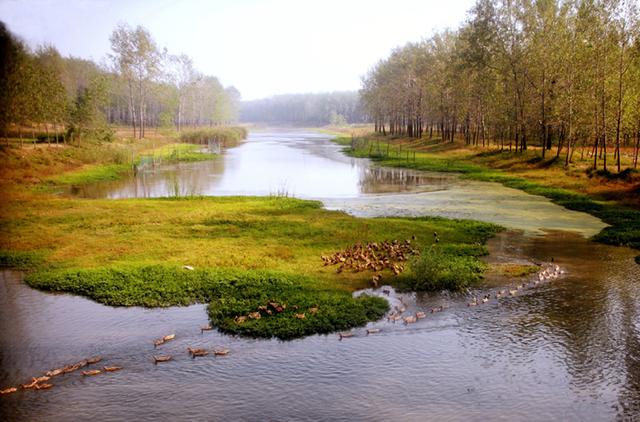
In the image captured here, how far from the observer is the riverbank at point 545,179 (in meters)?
27.1

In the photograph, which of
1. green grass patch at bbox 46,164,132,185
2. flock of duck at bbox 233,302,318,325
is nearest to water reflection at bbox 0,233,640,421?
flock of duck at bbox 233,302,318,325

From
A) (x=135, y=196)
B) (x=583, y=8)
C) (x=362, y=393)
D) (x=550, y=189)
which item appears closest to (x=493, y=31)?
(x=583, y=8)

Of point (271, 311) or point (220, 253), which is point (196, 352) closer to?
point (271, 311)

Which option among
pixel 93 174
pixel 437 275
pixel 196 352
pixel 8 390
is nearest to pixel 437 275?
pixel 437 275

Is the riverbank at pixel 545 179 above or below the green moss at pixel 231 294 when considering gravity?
above

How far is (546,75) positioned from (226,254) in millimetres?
42186

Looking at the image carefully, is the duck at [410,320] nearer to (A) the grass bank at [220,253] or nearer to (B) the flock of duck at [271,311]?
(A) the grass bank at [220,253]

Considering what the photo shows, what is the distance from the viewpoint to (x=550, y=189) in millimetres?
38250

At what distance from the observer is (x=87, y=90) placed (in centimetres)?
6475

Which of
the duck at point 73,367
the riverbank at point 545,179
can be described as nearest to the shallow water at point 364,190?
the riverbank at point 545,179

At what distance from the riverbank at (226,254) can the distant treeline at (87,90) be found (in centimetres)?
529

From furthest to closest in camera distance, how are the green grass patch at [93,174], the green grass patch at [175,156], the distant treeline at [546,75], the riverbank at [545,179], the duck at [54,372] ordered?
A: the green grass patch at [175,156], the green grass patch at [93,174], the distant treeline at [546,75], the riverbank at [545,179], the duck at [54,372]

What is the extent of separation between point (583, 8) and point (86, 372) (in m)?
48.2

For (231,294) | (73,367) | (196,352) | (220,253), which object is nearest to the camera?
(73,367)
